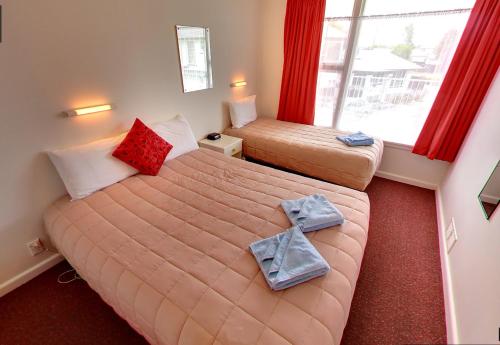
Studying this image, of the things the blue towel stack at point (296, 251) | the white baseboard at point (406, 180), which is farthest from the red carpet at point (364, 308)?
the white baseboard at point (406, 180)

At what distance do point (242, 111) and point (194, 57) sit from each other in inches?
40.1

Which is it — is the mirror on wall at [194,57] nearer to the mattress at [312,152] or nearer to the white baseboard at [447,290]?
the mattress at [312,152]

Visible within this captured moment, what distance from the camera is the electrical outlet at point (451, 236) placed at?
1764 millimetres

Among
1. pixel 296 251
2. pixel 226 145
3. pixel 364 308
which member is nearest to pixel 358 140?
pixel 226 145

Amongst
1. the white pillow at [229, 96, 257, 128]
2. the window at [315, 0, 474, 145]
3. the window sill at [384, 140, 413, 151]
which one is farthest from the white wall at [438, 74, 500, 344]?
the white pillow at [229, 96, 257, 128]

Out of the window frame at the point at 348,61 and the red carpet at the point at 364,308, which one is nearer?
the red carpet at the point at 364,308

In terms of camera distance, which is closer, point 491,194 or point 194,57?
point 491,194

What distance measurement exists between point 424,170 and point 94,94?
3.71 metres

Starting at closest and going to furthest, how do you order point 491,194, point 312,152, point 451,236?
1. point 491,194
2. point 451,236
3. point 312,152

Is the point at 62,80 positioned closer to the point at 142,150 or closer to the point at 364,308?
the point at 142,150

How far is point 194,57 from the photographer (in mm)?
2521

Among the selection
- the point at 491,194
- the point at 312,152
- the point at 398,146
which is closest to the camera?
the point at 491,194

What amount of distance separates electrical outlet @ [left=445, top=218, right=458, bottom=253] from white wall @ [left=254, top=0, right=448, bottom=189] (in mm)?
1108

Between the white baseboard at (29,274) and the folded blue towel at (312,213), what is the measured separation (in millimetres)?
1871
